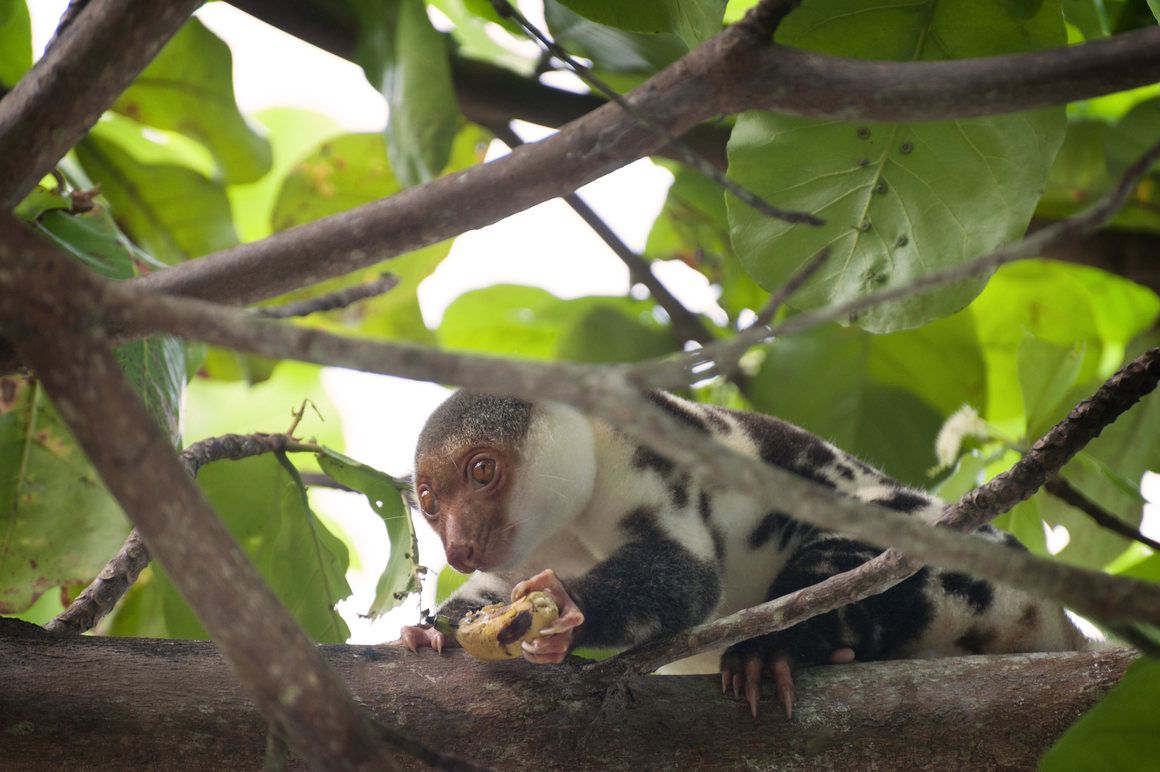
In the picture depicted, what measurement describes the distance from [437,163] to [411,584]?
1.07 metres

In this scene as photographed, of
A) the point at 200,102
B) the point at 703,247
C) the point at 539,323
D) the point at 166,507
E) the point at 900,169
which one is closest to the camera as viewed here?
the point at 166,507

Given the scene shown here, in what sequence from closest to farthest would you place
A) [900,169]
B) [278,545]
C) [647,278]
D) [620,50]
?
[900,169], [278,545], [620,50], [647,278]

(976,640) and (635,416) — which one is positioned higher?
(635,416)

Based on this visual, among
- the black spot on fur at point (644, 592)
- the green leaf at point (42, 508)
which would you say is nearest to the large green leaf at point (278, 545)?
the green leaf at point (42, 508)

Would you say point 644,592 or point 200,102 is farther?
point 200,102

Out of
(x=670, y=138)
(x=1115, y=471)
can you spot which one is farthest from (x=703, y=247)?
(x=670, y=138)

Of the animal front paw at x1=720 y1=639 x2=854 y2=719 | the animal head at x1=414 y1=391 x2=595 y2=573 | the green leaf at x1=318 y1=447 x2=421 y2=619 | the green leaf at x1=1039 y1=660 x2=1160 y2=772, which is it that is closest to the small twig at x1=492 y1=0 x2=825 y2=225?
the green leaf at x1=1039 y1=660 x2=1160 y2=772

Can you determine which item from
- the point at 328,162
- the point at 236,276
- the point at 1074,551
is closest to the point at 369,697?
the point at 236,276

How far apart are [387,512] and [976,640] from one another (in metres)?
1.52

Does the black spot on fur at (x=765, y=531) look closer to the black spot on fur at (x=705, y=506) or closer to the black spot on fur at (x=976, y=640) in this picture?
the black spot on fur at (x=705, y=506)

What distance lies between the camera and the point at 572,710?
208cm

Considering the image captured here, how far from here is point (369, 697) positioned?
2.04 meters

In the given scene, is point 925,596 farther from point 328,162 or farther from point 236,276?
point 328,162

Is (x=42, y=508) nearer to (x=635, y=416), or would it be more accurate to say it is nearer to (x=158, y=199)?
(x=158, y=199)
